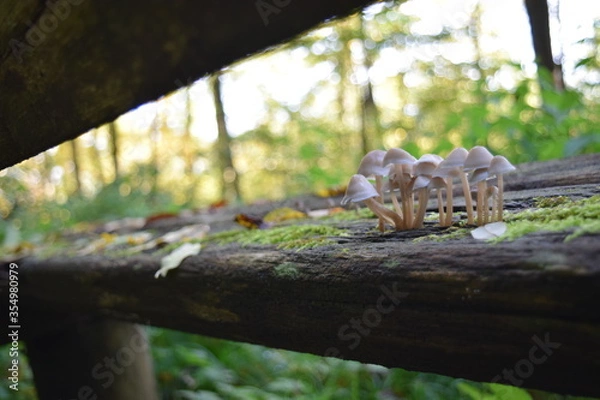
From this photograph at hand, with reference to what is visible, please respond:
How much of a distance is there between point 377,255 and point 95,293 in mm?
1403

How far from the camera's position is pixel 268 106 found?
1421cm

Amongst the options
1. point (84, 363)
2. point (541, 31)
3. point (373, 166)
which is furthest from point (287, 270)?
point (541, 31)

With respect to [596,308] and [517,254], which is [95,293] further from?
[596,308]

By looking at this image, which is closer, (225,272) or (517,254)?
(517,254)

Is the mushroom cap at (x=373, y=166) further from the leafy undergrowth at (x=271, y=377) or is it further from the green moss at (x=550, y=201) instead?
the leafy undergrowth at (x=271, y=377)

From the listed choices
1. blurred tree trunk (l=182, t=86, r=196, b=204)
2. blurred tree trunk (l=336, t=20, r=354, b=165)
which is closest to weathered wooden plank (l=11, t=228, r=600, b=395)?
blurred tree trunk (l=336, t=20, r=354, b=165)

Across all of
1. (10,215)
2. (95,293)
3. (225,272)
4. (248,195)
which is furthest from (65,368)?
(248,195)

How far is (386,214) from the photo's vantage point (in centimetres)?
143

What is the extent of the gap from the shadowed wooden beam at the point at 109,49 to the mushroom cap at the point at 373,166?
20.6 inches

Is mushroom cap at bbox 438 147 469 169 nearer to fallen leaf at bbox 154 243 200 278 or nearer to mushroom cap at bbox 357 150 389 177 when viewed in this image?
mushroom cap at bbox 357 150 389 177

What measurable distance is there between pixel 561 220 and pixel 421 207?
401 millimetres

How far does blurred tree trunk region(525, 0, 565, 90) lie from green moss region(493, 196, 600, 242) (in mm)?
3860

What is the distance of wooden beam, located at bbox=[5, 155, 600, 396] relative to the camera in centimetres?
80

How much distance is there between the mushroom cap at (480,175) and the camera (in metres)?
1.18
